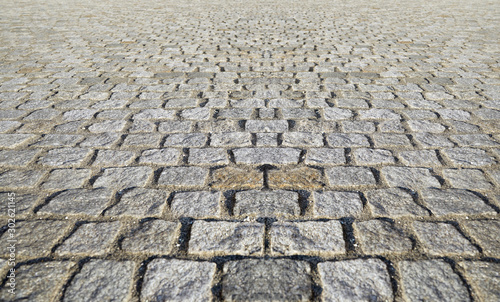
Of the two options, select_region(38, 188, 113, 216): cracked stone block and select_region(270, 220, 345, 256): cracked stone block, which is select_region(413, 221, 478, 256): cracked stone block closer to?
select_region(270, 220, 345, 256): cracked stone block

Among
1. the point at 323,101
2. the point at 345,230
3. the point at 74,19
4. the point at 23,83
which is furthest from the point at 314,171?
the point at 74,19

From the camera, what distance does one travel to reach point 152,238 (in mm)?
1959

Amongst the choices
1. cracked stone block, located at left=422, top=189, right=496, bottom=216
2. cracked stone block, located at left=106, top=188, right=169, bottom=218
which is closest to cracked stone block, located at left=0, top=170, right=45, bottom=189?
cracked stone block, located at left=106, top=188, right=169, bottom=218

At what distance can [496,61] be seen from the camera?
5395 millimetres

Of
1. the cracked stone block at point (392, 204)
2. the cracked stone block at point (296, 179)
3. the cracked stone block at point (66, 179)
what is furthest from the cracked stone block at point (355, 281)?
the cracked stone block at point (66, 179)

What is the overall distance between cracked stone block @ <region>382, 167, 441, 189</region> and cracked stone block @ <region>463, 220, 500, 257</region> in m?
0.40

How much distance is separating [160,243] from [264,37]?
20.9 ft

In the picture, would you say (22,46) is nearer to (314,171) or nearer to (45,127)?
(45,127)

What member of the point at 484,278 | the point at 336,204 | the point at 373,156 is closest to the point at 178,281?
the point at 336,204

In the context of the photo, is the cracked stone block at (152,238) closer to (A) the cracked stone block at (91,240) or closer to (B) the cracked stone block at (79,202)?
(A) the cracked stone block at (91,240)

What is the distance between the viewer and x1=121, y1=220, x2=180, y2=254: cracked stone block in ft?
6.19

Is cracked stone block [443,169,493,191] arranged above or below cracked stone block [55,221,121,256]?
above

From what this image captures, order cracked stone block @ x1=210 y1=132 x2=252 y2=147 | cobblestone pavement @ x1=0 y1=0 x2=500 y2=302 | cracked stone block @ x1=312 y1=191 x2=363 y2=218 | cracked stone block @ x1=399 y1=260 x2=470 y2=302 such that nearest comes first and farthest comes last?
cracked stone block @ x1=399 y1=260 x2=470 y2=302, cobblestone pavement @ x1=0 y1=0 x2=500 y2=302, cracked stone block @ x1=312 y1=191 x2=363 y2=218, cracked stone block @ x1=210 y1=132 x2=252 y2=147

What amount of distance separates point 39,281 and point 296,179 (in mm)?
1606
